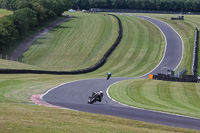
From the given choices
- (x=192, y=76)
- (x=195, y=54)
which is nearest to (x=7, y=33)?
(x=195, y=54)

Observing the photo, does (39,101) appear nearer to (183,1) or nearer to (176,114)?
(176,114)

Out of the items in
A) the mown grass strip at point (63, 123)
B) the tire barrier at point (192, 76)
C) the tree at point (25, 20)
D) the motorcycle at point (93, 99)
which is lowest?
the tire barrier at point (192, 76)

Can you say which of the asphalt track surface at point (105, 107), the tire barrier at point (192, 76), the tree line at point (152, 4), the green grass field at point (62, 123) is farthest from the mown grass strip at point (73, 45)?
the tree line at point (152, 4)

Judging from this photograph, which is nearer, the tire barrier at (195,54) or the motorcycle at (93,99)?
the motorcycle at (93,99)

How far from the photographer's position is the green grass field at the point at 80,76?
50.4 feet

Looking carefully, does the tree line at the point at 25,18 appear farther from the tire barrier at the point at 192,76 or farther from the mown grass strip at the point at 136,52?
the tire barrier at the point at 192,76

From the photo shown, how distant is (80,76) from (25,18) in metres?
42.6

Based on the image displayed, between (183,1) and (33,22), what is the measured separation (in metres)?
93.1

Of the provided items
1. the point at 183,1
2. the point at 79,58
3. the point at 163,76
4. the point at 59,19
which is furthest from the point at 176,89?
the point at 183,1

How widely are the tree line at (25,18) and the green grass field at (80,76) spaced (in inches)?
187

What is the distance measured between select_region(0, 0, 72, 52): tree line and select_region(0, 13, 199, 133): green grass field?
4760 mm

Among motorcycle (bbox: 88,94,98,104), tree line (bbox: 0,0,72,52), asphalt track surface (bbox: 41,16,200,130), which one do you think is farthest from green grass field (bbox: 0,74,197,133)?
tree line (bbox: 0,0,72,52)

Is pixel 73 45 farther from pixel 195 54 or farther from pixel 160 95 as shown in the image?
pixel 160 95

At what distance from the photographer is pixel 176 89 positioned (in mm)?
37656
